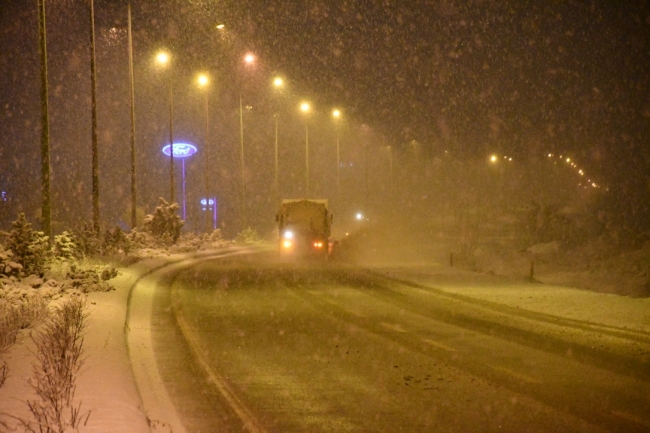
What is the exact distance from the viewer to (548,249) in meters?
55.0

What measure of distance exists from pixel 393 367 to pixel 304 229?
2992 centimetres

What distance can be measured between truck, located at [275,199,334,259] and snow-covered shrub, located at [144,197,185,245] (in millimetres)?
8343

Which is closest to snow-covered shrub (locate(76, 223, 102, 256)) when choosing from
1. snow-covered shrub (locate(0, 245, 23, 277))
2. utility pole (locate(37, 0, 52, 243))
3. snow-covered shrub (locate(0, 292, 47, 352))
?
utility pole (locate(37, 0, 52, 243))

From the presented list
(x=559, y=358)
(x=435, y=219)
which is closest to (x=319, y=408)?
(x=559, y=358)

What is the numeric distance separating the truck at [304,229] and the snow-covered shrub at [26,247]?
21996 millimetres

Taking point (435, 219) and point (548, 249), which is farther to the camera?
point (435, 219)

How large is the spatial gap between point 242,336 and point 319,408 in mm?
5594

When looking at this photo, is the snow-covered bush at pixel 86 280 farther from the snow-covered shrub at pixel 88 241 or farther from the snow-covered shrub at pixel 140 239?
the snow-covered shrub at pixel 140 239

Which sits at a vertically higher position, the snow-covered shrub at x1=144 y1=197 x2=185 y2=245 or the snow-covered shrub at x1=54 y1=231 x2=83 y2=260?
the snow-covered shrub at x1=144 y1=197 x2=185 y2=245

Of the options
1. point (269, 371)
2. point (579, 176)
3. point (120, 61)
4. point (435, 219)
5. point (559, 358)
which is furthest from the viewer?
point (579, 176)

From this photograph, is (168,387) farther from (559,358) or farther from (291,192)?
(291,192)

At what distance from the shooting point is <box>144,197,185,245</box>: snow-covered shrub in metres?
47.2

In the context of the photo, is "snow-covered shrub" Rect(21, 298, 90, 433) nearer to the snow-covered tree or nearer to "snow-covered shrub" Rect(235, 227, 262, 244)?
the snow-covered tree

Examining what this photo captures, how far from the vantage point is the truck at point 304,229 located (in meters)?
41.0
